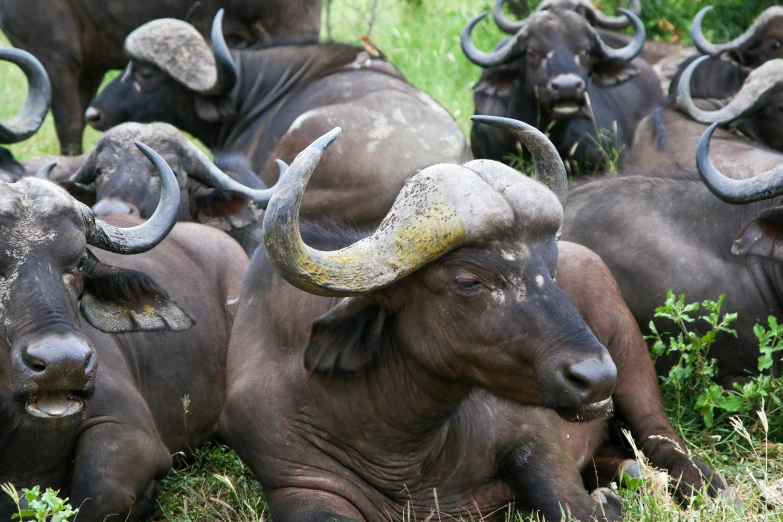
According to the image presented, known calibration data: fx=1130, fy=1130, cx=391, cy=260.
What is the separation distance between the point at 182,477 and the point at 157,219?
1.36 m

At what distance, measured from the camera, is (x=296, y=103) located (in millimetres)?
Answer: 9172

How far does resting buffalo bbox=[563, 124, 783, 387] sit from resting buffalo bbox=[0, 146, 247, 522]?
218cm

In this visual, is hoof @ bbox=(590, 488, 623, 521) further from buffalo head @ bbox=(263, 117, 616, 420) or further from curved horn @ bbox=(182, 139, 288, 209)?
curved horn @ bbox=(182, 139, 288, 209)

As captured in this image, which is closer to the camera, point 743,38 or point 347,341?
point 347,341

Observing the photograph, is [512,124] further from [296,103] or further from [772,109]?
[296,103]

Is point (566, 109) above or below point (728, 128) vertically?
below

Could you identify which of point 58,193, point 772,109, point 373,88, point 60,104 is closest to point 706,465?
point 58,193

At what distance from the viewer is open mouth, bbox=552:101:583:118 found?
9141 millimetres

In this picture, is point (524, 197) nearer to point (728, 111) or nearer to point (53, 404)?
point (53, 404)

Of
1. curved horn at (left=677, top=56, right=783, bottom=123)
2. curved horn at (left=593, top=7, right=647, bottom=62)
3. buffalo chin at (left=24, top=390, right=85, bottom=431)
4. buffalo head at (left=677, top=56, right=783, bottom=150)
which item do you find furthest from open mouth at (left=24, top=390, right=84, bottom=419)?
curved horn at (left=593, top=7, right=647, bottom=62)

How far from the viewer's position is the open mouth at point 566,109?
914 cm

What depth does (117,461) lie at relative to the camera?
4.72m

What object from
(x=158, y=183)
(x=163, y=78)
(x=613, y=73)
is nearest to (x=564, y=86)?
(x=613, y=73)

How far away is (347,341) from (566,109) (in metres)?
5.36
